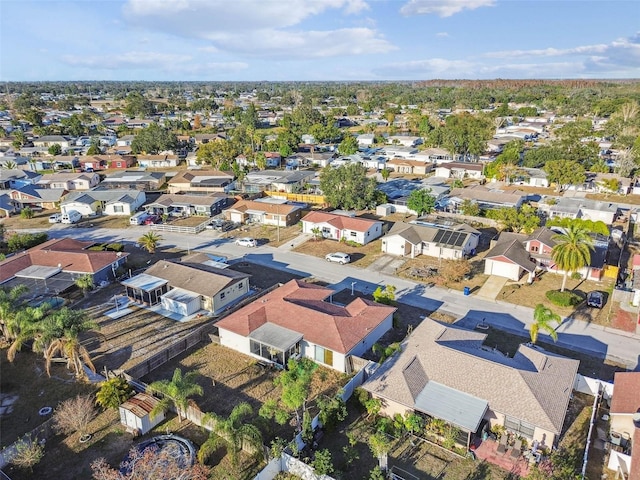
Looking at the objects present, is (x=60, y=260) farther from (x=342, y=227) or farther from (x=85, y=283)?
(x=342, y=227)

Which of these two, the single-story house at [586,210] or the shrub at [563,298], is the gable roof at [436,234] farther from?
the single-story house at [586,210]

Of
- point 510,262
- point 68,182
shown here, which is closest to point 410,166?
point 510,262

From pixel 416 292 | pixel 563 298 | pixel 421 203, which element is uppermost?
pixel 421 203

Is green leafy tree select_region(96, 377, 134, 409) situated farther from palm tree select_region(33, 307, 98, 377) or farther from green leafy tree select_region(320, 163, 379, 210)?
green leafy tree select_region(320, 163, 379, 210)

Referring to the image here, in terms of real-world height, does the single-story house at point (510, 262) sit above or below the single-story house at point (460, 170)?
below

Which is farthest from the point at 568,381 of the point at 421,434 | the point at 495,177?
the point at 495,177

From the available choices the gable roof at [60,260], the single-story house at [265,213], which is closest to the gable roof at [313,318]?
the gable roof at [60,260]

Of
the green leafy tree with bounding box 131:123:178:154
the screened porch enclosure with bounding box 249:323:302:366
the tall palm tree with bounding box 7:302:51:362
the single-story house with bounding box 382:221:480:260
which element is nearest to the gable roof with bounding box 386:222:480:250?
the single-story house with bounding box 382:221:480:260
